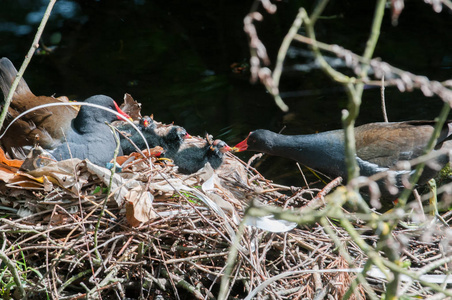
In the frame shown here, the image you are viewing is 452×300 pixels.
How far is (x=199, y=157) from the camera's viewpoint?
396 centimetres

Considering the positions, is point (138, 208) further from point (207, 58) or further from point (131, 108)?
point (207, 58)

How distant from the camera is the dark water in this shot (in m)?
5.60

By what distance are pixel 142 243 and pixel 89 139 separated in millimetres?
1243

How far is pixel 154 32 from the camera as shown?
21.5 feet

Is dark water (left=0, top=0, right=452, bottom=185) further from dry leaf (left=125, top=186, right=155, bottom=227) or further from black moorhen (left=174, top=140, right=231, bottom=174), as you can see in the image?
dry leaf (left=125, top=186, right=155, bottom=227)

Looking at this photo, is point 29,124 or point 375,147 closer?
point 29,124

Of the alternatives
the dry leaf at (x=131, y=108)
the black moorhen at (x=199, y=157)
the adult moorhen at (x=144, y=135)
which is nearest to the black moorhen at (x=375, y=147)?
the black moorhen at (x=199, y=157)

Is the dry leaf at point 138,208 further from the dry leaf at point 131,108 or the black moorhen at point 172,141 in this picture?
the dry leaf at point 131,108

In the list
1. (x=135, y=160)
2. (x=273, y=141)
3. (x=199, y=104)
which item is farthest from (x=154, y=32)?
(x=135, y=160)

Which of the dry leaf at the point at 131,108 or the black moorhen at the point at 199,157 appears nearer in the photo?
the black moorhen at the point at 199,157

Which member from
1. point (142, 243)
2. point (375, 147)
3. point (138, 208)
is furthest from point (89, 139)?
point (375, 147)

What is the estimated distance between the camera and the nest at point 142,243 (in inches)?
99.7

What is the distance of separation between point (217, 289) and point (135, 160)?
2.99 feet

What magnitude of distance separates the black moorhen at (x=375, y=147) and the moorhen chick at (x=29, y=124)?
182cm
